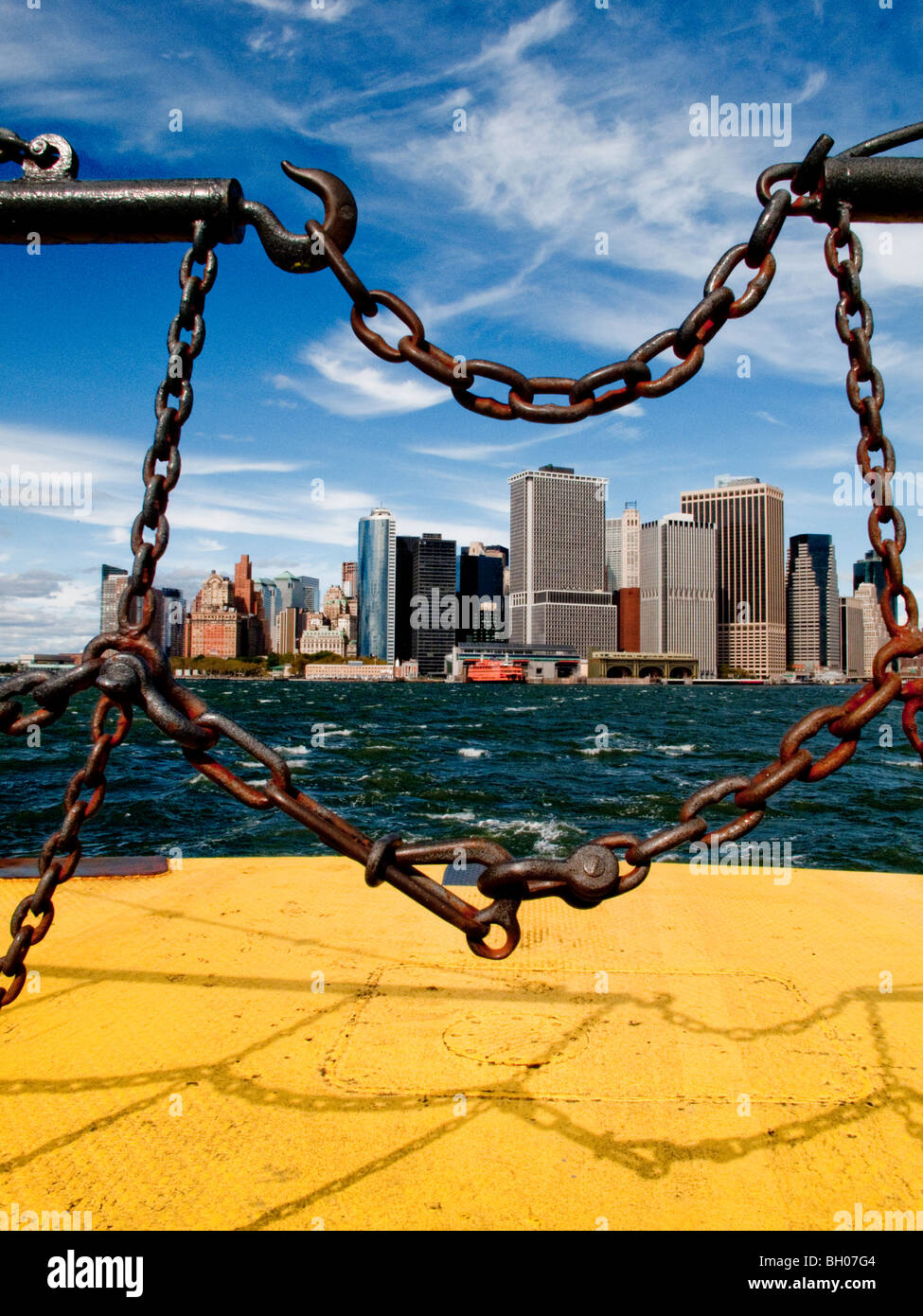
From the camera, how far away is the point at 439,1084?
130 inches

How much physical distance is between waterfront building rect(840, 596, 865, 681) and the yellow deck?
526 feet

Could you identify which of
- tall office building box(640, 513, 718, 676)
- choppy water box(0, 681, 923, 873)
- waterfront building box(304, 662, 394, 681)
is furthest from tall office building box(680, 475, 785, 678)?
choppy water box(0, 681, 923, 873)

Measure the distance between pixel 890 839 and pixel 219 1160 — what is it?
16.6 meters

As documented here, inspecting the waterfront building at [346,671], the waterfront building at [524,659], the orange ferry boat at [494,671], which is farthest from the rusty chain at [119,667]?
the waterfront building at [346,671]

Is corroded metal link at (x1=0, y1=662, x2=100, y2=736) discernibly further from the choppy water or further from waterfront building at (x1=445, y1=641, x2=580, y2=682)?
waterfront building at (x1=445, y1=641, x2=580, y2=682)

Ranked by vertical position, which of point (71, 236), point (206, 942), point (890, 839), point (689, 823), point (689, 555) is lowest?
point (890, 839)

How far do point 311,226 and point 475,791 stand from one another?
18742mm

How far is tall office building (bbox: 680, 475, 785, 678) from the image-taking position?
141250 mm

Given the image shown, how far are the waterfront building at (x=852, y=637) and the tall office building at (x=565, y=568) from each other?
144 ft

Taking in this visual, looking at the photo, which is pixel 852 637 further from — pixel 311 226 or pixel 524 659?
pixel 311 226

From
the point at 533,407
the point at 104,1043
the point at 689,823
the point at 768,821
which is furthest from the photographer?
the point at 768,821

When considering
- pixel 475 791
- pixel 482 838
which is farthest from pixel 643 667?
pixel 482 838
